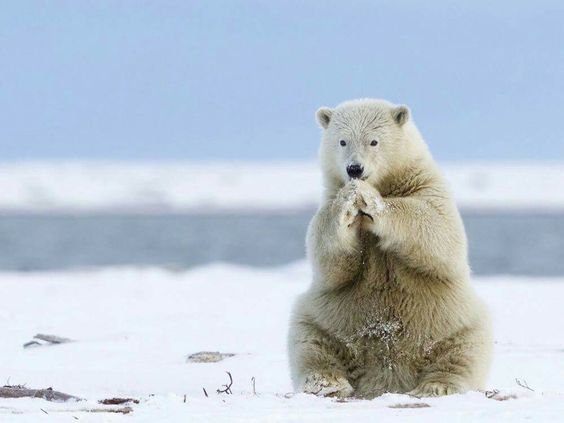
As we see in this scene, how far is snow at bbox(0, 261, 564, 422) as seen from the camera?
196 inches

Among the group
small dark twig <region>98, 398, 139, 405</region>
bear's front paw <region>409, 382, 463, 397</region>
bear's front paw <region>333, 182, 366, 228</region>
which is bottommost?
small dark twig <region>98, 398, 139, 405</region>

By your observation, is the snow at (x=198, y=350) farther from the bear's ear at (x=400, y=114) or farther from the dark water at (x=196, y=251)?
the dark water at (x=196, y=251)

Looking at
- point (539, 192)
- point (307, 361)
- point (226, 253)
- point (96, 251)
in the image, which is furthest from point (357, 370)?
point (539, 192)

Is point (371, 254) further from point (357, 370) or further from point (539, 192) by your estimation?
point (539, 192)

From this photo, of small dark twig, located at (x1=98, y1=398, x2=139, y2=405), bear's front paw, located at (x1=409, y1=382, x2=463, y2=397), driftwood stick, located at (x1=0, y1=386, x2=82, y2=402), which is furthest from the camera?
bear's front paw, located at (x1=409, y1=382, x2=463, y2=397)

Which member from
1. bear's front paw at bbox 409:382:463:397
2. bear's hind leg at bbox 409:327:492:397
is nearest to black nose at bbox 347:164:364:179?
bear's hind leg at bbox 409:327:492:397

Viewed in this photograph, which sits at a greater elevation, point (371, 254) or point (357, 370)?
point (371, 254)

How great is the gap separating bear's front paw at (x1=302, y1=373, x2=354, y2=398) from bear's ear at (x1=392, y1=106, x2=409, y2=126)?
5.12 ft

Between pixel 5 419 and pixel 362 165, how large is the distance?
237 cm

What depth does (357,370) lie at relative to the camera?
19.9 feet

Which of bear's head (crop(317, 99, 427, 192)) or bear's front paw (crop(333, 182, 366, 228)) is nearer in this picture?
bear's front paw (crop(333, 182, 366, 228))

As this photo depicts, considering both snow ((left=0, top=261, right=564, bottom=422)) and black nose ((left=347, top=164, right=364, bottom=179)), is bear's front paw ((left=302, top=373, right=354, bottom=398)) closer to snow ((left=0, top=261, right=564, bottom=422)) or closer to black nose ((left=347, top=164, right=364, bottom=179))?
snow ((left=0, top=261, right=564, bottom=422))

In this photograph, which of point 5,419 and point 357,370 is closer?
point 5,419

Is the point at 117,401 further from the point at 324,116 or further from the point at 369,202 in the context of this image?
the point at 324,116
